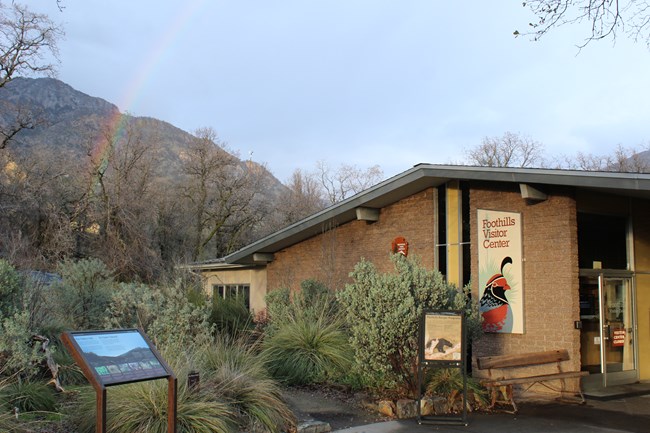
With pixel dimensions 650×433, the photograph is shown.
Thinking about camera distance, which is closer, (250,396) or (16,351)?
(16,351)

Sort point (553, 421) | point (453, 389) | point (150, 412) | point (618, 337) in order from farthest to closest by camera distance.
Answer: point (618, 337), point (453, 389), point (553, 421), point (150, 412)

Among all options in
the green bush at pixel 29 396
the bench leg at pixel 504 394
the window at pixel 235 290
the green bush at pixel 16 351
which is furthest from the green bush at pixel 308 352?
the window at pixel 235 290

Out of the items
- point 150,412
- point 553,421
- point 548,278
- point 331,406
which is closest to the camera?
point 150,412

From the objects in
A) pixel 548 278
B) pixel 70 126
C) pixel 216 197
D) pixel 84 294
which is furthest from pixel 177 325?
pixel 70 126

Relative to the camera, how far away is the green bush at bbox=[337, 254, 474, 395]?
32.4 ft

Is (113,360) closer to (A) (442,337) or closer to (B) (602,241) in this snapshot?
(A) (442,337)

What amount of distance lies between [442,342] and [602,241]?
17.9 ft

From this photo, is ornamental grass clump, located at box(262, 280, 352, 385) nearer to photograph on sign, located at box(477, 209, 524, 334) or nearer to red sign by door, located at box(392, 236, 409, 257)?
red sign by door, located at box(392, 236, 409, 257)

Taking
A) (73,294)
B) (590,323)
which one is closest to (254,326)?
(73,294)

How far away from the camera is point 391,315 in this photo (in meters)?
9.88

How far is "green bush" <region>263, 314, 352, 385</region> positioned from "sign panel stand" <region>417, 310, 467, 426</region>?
244 cm

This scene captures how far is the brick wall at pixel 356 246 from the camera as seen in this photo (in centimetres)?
1473

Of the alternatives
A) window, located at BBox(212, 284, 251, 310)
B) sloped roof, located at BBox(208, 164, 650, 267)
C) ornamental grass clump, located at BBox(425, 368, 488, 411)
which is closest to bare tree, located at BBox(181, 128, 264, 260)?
window, located at BBox(212, 284, 251, 310)

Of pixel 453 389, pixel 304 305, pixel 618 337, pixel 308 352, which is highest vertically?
pixel 304 305
